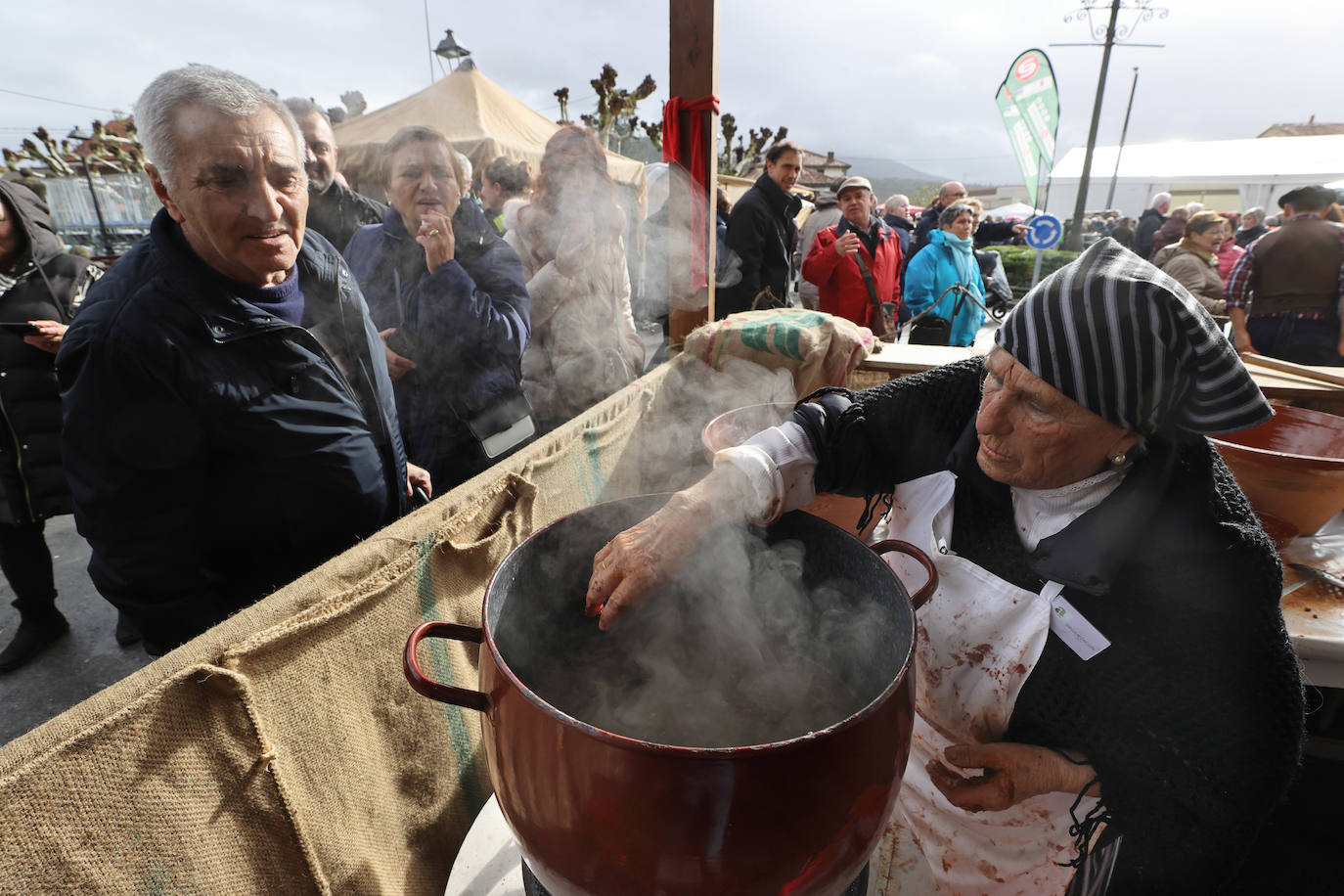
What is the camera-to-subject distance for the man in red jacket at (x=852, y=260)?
5.31 meters

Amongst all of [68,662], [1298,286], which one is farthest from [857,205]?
[68,662]

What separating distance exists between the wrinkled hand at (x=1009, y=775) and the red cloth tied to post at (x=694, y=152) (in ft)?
7.31

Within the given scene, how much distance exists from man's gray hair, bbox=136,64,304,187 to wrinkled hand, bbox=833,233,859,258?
4.60 m

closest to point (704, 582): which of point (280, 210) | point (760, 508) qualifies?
point (760, 508)

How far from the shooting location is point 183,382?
1328 mm

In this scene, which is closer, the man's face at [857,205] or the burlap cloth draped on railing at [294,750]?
the burlap cloth draped on railing at [294,750]

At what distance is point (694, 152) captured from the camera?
8.73ft

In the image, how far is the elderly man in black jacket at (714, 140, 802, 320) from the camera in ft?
15.4

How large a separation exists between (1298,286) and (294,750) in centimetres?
623

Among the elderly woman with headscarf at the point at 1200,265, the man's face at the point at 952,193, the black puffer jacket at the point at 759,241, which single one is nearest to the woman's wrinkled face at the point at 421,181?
the black puffer jacket at the point at 759,241

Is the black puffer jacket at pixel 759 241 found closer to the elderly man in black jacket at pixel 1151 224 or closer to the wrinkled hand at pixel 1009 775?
Answer: the wrinkled hand at pixel 1009 775

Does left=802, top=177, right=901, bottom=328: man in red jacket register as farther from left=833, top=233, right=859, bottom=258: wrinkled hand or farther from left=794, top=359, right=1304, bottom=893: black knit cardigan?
left=794, top=359, right=1304, bottom=893: black knit cardigan

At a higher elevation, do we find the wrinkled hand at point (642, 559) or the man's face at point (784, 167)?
the man's face at point (784, 167)

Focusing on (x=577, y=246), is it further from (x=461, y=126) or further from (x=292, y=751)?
(x=461, y=126)
